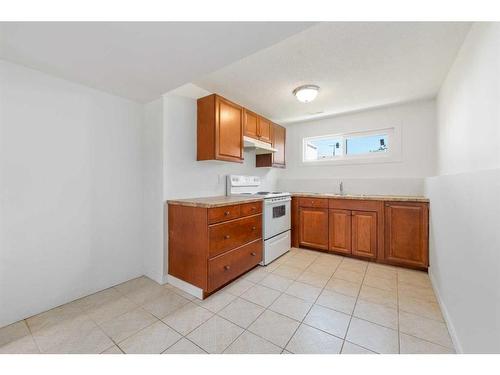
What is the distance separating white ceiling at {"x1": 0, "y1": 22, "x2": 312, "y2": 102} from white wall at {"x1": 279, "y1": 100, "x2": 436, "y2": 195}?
103 inches

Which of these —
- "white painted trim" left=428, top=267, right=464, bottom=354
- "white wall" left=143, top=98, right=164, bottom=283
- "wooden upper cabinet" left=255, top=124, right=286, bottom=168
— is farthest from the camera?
"wooden upper cabinet" left=255, top=124, right=286, bottom=168

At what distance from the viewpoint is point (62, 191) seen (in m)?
1.84

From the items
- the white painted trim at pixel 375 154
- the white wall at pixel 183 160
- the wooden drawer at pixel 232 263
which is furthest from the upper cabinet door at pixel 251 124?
the wooden drawer at pixel 232 263

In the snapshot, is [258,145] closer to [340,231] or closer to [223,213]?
[223,213]

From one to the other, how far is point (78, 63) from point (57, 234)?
4.63 ft

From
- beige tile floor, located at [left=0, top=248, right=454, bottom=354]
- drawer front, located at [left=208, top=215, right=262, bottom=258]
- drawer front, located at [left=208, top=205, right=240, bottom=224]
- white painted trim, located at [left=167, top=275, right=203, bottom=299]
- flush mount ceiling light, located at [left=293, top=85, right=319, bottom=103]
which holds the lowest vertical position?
beige tile floor, located at [left=0, top=248, right=454, bottom=354]

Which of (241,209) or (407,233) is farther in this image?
(407,233)

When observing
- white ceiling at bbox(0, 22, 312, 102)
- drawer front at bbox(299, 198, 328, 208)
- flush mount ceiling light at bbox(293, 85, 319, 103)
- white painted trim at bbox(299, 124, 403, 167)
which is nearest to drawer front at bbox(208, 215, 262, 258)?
drawer front at bbox(299, 198, 328, 208)

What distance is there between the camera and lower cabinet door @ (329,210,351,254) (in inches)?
115

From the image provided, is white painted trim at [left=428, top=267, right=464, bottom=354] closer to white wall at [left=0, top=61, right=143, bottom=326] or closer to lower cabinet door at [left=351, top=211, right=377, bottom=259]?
lower cabinet door at [left=351, top=211, right=377, bottom=259]

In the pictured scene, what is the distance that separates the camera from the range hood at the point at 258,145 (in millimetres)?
2840

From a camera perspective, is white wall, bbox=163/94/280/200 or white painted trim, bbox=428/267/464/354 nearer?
white painted trim, bbox=428/267/464/354

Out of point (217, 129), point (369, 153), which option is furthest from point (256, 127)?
point (369, 153)

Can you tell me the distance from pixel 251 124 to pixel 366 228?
2108 mm
